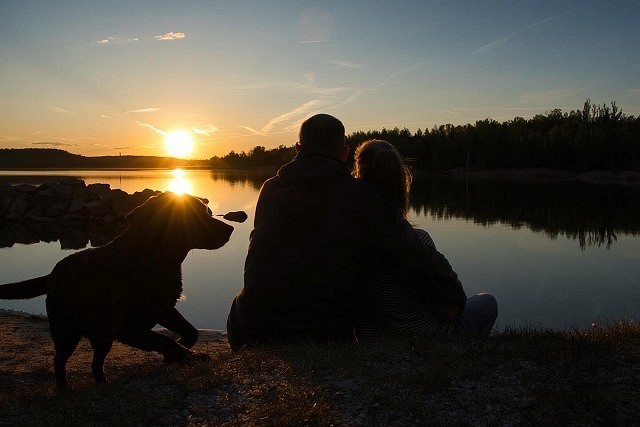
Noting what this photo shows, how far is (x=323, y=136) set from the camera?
14.1 feet

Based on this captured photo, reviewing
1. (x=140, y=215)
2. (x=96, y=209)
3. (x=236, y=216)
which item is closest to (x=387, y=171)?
(x=140, y=215)

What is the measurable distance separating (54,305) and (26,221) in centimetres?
2932

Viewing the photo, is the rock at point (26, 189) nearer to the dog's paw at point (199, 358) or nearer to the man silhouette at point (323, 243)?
the dog's paw at point (199, 358)

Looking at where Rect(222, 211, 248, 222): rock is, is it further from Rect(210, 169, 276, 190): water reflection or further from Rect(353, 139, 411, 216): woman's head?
Rect(210, 169, 276, 190): water reflection

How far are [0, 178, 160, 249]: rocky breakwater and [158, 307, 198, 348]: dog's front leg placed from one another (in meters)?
21.8

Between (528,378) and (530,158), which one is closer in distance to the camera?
(528,378)

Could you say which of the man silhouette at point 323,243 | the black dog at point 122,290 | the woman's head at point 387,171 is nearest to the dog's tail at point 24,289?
the black dog at point 122,290

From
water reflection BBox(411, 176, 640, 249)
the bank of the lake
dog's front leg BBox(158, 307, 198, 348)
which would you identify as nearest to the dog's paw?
the bank of the lake

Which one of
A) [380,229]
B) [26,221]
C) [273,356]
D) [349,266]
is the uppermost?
[380,229]

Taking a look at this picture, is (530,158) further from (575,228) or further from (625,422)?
(625,422)

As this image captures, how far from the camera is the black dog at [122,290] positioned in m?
4.60

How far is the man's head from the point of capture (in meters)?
4.31

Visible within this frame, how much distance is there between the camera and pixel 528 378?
3479 millimetres

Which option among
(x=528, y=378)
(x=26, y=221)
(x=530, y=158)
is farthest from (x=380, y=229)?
(x=530, y=158)
